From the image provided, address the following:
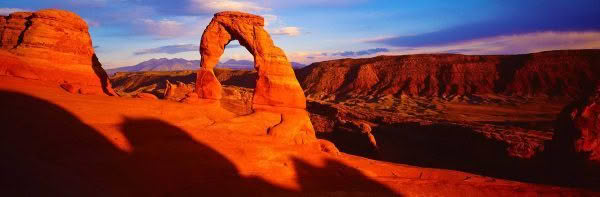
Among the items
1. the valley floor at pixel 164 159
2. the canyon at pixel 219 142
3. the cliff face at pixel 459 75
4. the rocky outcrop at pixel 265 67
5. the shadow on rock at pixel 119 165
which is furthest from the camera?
the cliff face at pixel 459 75

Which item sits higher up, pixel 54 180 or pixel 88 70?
pixel 88 70

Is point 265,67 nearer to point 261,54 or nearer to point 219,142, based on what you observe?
point 261,54

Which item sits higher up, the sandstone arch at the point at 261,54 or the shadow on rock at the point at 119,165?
the sandstone arch at the point at 261,54

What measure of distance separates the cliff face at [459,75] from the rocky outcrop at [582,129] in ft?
152

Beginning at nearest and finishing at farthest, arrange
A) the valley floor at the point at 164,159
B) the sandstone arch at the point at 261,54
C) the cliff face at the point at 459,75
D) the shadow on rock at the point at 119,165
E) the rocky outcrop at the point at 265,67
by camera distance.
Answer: the shadow on rock at the point at 119,165
the valley floor at the point at 164,159
the rocky outcrop at the point at 265,67
the sandstone arch at the point at 261,54
the cliff face at the point at 459,75

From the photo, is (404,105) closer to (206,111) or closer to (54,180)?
(206,111)

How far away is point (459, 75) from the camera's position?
202 ft

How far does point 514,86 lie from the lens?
5675 cm

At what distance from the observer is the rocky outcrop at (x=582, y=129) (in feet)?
42.9

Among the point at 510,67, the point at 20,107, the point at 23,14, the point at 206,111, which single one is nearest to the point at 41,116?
the point at 20,107

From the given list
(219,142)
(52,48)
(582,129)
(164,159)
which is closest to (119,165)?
(164,159)

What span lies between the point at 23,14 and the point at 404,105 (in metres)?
47.1

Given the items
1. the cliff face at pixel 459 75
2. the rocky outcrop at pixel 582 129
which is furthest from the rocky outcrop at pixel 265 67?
the cliff face at pixel 459 75

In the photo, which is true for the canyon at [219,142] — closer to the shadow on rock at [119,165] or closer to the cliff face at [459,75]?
the shadow on rock at [119,165]
